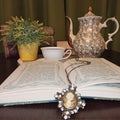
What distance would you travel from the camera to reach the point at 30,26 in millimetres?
858

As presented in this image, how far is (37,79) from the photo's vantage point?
497 mm

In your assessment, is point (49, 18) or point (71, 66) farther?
point (49, 18)

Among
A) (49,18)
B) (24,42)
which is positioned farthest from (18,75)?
(49,18)

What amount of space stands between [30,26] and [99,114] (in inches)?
21.3

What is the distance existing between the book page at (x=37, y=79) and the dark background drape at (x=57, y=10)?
1.12 m

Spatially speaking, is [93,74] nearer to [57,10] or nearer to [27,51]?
[27,51]

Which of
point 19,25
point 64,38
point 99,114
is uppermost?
point 19,25

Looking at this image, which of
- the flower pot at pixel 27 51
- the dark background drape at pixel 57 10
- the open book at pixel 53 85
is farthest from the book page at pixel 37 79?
the dark background drape at pixel 57 10

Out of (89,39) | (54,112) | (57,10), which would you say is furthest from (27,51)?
(57,10)

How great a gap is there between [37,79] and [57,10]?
127 centimetres

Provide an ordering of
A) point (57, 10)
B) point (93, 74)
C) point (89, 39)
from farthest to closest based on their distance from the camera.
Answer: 1. point (57, 10)
2. point (89, 39)
3. point (93, 74)

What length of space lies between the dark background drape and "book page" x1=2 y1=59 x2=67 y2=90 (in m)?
1.12

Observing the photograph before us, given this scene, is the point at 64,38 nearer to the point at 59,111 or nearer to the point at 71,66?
the point at 71,66

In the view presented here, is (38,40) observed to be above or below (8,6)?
below
